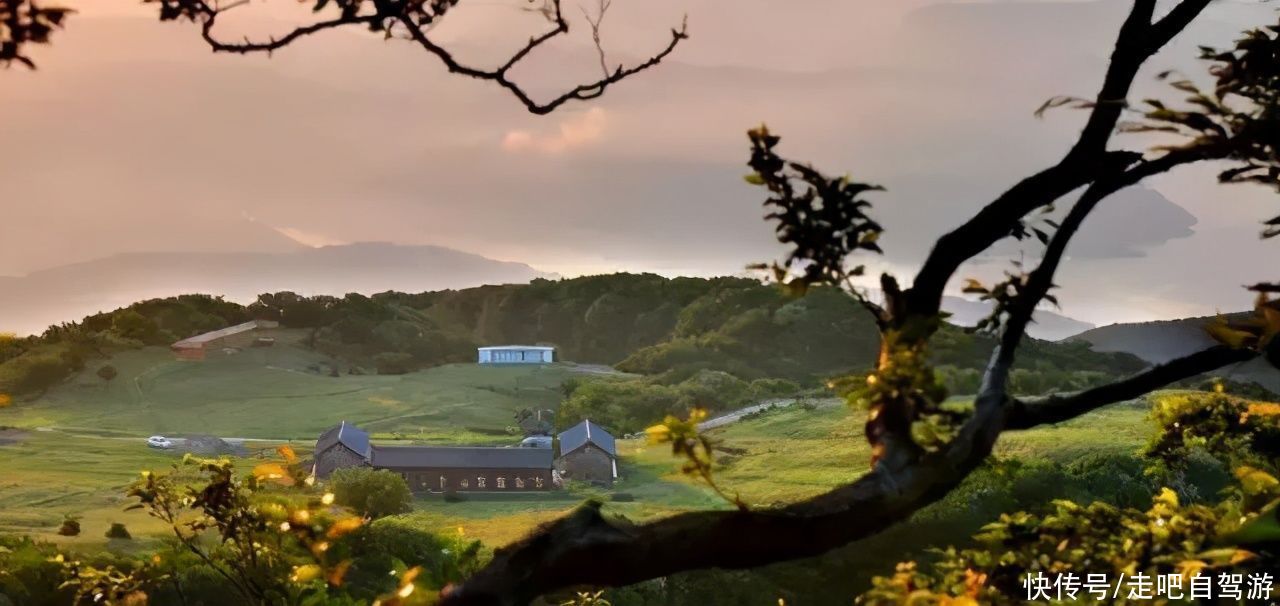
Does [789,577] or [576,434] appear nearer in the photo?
[789,577]

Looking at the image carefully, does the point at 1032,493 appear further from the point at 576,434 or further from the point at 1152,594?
the point at 1152,594

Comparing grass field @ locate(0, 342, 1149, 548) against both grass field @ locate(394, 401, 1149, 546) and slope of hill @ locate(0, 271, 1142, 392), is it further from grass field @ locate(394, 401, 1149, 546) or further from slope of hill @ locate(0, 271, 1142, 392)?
slope of hill @ locate(0, 271, 1142, 392)

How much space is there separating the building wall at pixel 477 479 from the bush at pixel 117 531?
4.91 ft

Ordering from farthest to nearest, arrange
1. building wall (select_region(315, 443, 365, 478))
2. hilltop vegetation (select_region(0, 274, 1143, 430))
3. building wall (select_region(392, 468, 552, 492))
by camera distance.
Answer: hilltop vegetation (select_region(0, 274, 1143, 430))
building wall (select_region(392, 468, 552, 492))
building wall (select_region(315, 443, 365, 478))

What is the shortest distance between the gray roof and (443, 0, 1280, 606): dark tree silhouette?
4735mm

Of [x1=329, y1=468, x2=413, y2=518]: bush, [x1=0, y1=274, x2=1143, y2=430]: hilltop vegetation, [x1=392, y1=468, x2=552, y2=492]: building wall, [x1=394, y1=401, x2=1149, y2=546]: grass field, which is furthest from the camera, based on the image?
[x1=0, y1=274, x2=1143, y2=430]: hilltop vegetation

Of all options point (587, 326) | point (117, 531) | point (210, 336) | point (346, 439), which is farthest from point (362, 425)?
point (117, 531)

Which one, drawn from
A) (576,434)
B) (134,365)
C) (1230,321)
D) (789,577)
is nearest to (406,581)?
(1230,321)

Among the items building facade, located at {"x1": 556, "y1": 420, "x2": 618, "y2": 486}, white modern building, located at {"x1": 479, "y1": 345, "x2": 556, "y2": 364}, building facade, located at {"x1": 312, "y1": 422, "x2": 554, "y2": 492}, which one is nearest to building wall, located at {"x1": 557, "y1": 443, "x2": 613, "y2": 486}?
building facade, located at {"x1": 556, "y1": 420, "x2": 618, "y2": 486}

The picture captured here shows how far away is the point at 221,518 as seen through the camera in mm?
1563

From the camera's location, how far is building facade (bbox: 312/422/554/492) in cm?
524

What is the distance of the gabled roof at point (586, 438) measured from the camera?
5797 millimetres

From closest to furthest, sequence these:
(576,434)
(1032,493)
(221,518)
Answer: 1. (221,518)
2. (1032,493)
3. (576,434)

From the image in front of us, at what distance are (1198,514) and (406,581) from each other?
2.75ft
